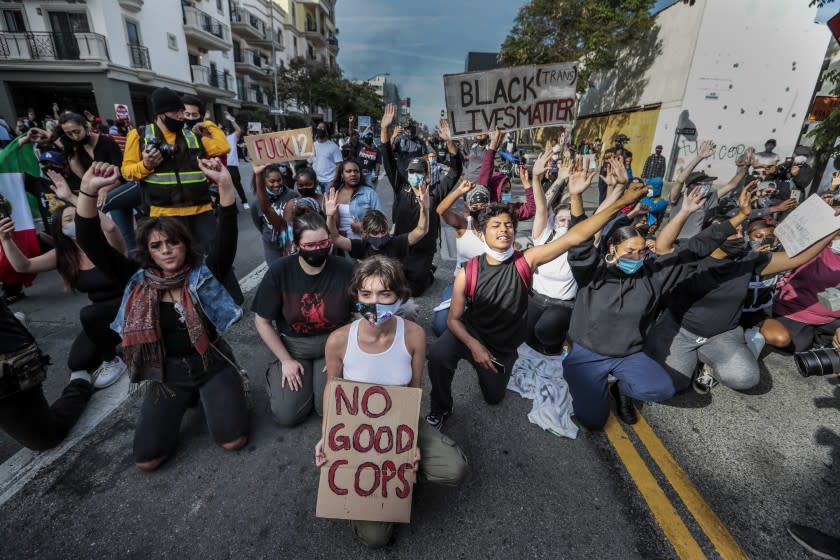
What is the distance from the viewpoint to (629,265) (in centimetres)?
295

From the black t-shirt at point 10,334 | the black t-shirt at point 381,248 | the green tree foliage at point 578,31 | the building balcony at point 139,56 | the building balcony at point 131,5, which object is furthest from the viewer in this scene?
the building balcony at point 139,56

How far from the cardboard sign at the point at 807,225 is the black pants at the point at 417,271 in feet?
11.2

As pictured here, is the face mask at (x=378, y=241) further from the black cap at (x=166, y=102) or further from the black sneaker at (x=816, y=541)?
the black sneaker at (x=816, y=541)

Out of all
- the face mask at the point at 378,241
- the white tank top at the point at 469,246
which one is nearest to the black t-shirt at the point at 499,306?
the white tank top at the point at 469,246

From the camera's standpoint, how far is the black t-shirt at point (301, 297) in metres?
3.04

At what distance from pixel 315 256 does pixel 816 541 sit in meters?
3.33

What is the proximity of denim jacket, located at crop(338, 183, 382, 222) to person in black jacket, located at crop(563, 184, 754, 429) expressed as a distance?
102 inches

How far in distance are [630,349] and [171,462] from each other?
132 inches

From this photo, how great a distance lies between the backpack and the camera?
3000 millimetres

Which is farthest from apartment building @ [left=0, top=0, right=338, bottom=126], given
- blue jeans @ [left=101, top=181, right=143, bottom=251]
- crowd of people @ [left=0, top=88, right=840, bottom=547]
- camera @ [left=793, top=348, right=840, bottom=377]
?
camera @ [left=793, top=348, right=840, bottom=377]

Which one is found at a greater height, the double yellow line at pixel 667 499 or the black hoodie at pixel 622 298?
the black hoodie at pixel 622 298

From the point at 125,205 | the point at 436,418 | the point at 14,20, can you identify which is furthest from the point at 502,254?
the point at 14,20

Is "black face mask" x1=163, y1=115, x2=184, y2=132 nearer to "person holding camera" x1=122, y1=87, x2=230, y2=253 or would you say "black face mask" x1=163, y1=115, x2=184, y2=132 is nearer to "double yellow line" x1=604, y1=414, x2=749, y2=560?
"person holding camera" x1=122, y1=87, x2=230, y2=253

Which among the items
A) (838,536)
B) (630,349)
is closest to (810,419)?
(838,536)
